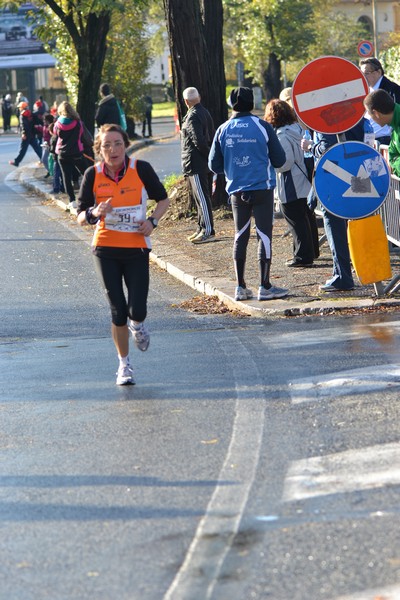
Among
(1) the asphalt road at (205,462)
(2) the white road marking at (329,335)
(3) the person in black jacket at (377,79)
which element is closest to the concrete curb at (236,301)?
(1) the asphalt road at (205,462)

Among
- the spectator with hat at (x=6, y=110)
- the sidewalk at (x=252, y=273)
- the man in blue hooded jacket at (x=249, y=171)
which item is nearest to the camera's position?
the sidewalk at (x=252, y=273)

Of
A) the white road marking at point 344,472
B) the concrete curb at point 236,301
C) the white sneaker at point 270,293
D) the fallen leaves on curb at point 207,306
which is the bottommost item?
the fallen leaves on curb at point 207,306

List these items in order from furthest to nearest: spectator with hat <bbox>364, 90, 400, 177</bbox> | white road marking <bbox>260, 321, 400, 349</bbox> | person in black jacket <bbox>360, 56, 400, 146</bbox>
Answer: person in black jacket <bbox>360, 56, 400, 146</bbox>, spectator with hat <bbox>364, 90, 400, 177</bbox>, white road marking <bbox>260, 321, 400, 349</bbox>

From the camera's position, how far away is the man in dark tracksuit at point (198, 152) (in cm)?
1591

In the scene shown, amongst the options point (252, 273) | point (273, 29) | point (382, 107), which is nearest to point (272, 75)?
point (273, 29)

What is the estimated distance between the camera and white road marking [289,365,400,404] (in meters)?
7.54

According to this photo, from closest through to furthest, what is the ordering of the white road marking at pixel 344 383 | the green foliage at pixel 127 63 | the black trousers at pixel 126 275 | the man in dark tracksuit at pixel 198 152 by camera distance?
1. the white road marking at pixel 344 383
2. the black trousers at pixel 126 275
3. the man in dark tracksuit at pixel 198 152
4. the green foliage at pixel 127 63

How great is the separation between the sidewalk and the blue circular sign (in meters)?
0.80

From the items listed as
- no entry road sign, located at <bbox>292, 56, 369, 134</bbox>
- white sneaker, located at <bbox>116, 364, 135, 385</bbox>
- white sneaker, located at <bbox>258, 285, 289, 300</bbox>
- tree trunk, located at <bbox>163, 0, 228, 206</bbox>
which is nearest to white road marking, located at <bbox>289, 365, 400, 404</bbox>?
white sneaker, located at <bbox>116, 364, 135, 385</bbox>

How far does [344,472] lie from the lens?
586 centimetres

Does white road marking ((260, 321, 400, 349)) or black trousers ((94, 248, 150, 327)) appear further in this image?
white road marking ((260, 321, 400, 349))

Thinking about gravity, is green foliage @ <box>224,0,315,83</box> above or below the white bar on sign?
above

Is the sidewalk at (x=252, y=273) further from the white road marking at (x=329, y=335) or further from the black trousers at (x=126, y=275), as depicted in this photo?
the black trousers at (x=126, y=275)

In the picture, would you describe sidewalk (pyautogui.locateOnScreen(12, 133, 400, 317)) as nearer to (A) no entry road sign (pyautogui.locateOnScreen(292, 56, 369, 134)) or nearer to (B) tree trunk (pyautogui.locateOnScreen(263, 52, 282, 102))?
(A) no entry road sign (pyautogui.locateOnScreen(292, 56, 369, 134))
